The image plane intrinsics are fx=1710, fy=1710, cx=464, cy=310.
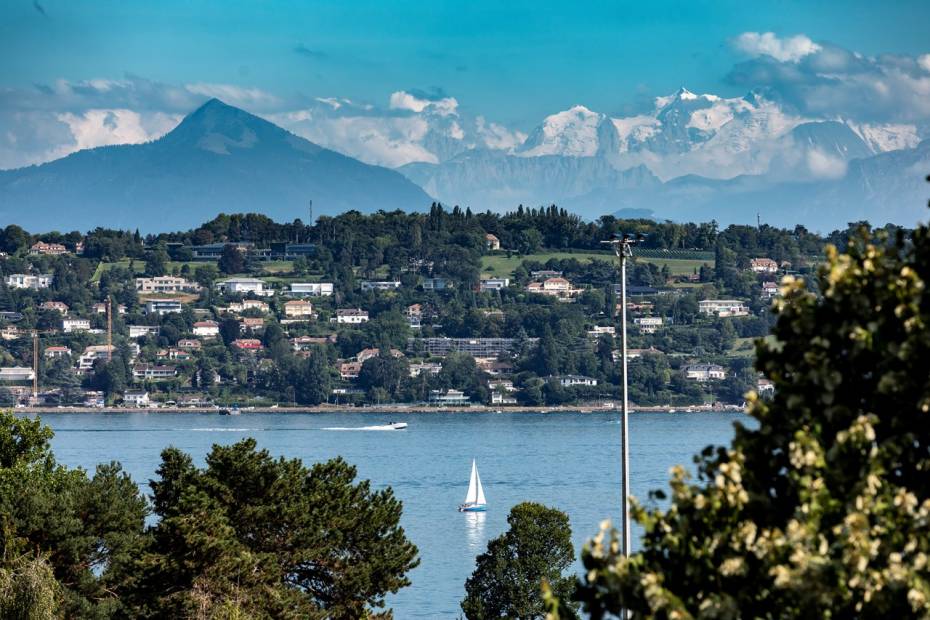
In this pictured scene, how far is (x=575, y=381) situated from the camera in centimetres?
15012

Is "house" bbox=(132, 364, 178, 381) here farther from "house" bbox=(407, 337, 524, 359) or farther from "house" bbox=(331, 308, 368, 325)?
"house" bbox=(407, 337, 524, 359)

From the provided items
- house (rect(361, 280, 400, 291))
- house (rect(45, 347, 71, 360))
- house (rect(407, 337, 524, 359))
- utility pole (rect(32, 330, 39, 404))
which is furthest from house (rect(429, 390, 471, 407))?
house (rect(361, 280, 400, 291))

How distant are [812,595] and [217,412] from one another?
138543 mm

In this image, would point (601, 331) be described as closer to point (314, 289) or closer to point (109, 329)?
point (314, 289)

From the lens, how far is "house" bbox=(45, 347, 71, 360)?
164125 mm

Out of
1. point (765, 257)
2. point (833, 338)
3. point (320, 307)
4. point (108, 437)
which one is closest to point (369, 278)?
point (320, 307)

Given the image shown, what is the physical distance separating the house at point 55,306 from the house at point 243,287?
53.3 ft

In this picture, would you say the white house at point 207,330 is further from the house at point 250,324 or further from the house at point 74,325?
the house at point 74,325

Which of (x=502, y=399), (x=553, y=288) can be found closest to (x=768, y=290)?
(x=553, y=288)

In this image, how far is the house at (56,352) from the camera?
16412 centimetres

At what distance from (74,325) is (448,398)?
47.8m

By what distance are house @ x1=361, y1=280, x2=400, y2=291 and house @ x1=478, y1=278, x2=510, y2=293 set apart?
32.5ft

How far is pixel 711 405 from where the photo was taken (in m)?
144

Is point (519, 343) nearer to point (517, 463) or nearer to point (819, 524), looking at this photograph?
point (517, 463)
